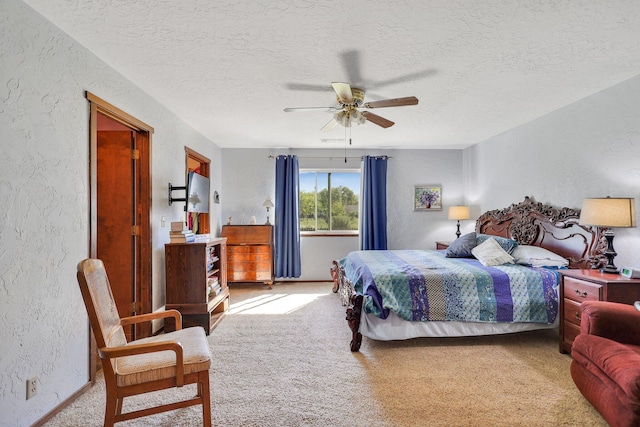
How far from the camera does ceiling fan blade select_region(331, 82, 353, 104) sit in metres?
2.35

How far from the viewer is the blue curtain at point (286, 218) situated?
554 centimetres

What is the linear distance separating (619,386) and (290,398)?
1904mm

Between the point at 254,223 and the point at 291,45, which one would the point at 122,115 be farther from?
the point at 254,223

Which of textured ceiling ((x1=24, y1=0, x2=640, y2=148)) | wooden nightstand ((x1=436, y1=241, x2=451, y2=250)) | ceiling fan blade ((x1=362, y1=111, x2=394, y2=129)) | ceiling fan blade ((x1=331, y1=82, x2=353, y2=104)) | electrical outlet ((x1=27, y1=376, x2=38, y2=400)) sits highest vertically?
textured ceiling ((x1=24, y1=0, x2=640, y2=148))

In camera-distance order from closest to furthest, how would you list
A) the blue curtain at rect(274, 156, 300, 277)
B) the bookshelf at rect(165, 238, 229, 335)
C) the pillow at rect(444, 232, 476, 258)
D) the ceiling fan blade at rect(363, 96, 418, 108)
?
the ceiling fan blade at rect(363, 96, 418, 108), the bookshelf at rect(165, 238, 229, 335), the pillow at rect(444, 232, 476, 258), the blue curtain at rect(274, 156, 300, 277)

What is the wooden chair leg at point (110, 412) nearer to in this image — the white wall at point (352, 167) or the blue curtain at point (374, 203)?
the white wall at point (352, 167)

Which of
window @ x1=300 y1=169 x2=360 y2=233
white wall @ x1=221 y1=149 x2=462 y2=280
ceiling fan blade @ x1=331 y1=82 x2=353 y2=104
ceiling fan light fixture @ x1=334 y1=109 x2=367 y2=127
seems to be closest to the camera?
ceiling fan blade @ x1=331 y1=82 x2=353 y2=104

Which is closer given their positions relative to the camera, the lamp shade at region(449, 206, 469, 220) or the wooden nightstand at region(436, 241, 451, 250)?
the wooden nightstand at region(436, 241, 451, 250)

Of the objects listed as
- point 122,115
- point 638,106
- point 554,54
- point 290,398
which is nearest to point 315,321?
point 290,398

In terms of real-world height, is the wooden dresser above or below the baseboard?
above

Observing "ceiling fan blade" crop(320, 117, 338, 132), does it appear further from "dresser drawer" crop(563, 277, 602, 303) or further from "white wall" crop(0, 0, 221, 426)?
"dresser drawer" crop(563, 277, 602, 303)

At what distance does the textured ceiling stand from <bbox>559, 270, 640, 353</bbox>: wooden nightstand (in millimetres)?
1715

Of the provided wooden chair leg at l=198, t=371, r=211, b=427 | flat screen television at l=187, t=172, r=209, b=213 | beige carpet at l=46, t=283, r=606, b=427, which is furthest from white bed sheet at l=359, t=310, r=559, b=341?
flat screen television at l=187, t=172, r=209, b=213

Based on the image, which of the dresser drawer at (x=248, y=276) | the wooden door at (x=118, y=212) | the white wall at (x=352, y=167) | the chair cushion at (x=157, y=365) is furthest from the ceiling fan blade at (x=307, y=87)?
the dresser drawer at (x=248, y=276)
